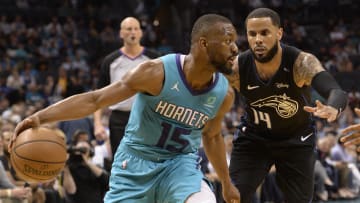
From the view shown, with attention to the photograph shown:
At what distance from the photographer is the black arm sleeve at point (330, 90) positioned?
451 cm

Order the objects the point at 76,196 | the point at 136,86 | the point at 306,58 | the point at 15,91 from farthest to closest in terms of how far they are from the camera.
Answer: the point at 15,91, the point at 76,196, the point at 306,58, the point at 136,86

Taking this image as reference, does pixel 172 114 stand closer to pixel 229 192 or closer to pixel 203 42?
pixel 203 42

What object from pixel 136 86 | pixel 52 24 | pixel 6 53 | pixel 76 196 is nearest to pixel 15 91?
pixel 6 53

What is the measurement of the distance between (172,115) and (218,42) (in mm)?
565

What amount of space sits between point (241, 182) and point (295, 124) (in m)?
0.66

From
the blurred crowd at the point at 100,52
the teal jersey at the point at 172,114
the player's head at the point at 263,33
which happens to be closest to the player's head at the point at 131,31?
the blurred crowd at the point at 100,52

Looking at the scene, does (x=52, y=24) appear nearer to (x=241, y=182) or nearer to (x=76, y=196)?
(x=76, y=196)

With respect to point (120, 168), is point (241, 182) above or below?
below

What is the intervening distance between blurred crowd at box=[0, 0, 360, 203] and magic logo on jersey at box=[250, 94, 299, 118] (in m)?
2.85

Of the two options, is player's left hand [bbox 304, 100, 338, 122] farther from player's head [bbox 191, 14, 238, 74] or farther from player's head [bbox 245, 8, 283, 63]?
player's head [bbox 245, 8, 283, 63]

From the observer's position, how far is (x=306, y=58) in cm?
532

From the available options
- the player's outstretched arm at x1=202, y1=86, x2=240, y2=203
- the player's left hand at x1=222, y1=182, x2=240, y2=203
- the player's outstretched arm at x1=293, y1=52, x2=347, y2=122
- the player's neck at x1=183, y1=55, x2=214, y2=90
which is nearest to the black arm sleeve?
the player's outstretched arm at x1=293, y1=52, x2=347, y2=122

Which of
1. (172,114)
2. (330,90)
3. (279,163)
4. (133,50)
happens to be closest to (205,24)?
(172,114)

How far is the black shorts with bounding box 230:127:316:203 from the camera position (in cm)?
555
